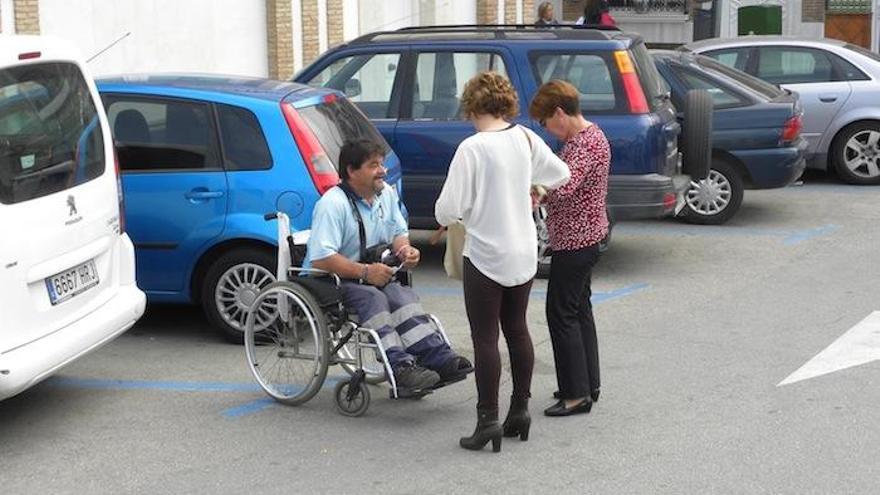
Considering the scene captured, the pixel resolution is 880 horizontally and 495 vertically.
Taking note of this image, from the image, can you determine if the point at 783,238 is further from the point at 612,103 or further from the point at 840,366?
the point at 840,366

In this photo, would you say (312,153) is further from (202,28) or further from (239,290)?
(202,28)

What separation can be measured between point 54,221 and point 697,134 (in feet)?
19.1

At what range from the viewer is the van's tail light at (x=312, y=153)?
8148mm

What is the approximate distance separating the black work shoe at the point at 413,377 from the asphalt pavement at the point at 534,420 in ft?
0.80

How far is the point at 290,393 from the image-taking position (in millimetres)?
7223

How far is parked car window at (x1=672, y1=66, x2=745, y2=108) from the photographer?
492 inches

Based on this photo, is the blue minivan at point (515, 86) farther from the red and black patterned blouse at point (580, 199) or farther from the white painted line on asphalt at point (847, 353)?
the red and black patterned blouse at point (580, 199)

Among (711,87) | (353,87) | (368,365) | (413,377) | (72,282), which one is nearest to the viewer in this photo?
(413,377)

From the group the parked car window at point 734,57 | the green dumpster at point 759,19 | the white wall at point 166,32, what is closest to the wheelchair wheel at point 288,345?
the parked car window at point 734,57

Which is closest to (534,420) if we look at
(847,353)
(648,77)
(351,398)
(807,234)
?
(351,398)

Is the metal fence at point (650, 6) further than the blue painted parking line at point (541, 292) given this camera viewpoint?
Yes

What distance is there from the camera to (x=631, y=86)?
1009 centimetres

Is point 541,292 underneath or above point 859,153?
underneath

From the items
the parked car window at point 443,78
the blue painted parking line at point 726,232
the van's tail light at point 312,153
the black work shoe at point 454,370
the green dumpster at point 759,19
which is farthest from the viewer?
the green dumpster at point 759,19
